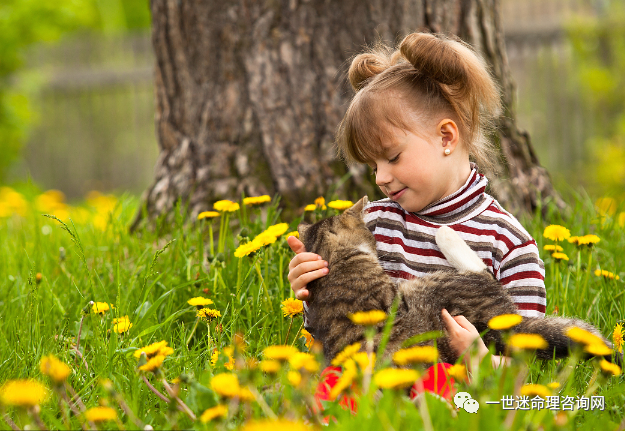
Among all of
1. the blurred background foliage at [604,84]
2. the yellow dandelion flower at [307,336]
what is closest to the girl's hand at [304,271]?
the yellow dandelion flower at [307,336]

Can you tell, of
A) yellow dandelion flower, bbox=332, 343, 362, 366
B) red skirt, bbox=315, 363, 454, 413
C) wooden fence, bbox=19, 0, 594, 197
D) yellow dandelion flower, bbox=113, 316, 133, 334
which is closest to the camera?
yellow dandelion flower, bbox=332, 343, 362, 366

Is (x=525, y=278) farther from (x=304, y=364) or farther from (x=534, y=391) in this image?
(x=304, y=364)

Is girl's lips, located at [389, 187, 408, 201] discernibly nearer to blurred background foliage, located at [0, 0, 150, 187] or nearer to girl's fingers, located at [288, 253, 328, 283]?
girl's fingers, located at [288, 253, 328, 283]

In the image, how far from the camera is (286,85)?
3107 mm

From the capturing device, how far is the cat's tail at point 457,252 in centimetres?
194

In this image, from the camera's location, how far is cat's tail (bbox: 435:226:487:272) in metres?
1.94

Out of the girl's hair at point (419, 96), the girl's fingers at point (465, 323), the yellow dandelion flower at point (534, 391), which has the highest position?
the girl's hair at point (419, 96)

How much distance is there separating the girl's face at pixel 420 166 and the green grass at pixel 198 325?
1.92 ft

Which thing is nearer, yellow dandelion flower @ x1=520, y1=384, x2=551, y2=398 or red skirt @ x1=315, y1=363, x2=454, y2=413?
yellow dandelion flower @ x1=520, y1=384, x2=551, y2=398

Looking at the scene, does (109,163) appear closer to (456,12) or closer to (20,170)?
(20,170)

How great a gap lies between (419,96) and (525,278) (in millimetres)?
769

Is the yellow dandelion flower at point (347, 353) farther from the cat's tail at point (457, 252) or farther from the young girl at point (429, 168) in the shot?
the cat's tail at point (457, 252)
